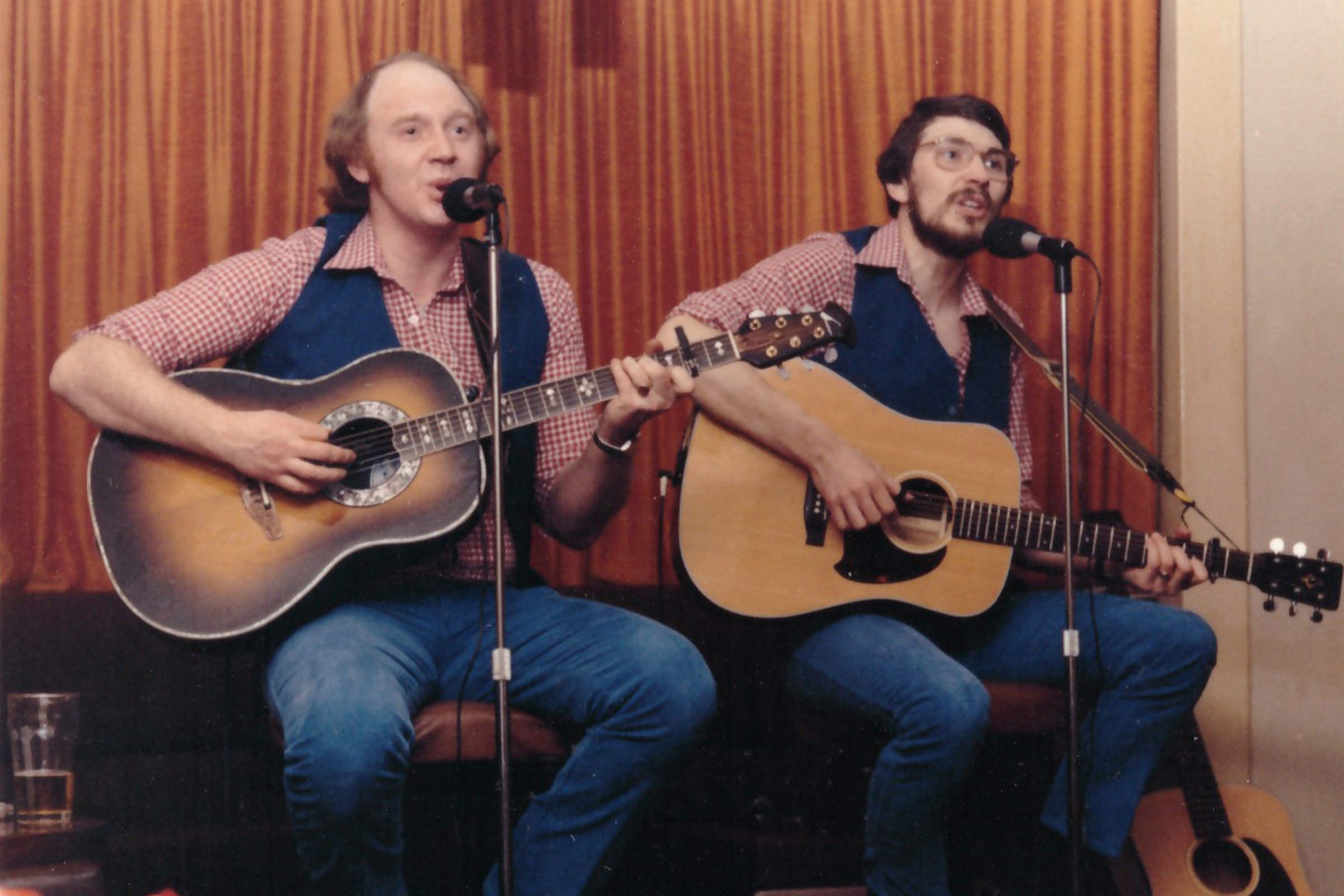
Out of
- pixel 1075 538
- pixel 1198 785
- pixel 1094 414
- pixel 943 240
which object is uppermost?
pixel 943 240

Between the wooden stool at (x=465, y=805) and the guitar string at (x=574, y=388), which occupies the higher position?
the guitar string at (x=574, y=388)

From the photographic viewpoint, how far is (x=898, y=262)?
2891mm

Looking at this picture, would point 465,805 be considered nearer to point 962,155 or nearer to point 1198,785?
point 1198,785

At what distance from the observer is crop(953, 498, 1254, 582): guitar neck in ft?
8.43

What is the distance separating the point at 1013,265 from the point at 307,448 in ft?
6.06

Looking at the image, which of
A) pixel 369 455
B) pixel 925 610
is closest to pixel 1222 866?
pixel 925 610

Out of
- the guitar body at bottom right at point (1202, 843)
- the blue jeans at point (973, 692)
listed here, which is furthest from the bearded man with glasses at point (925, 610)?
the guitar body at bottom right at point (1202, 843)

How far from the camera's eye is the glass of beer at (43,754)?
95.4 inches

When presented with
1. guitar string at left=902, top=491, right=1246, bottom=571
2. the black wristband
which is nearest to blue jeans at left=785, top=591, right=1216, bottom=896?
guitar string at left=902, top=491, right=1246, bottom=571

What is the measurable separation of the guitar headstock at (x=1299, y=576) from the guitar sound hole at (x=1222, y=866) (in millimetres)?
599

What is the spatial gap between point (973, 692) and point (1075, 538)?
43cm

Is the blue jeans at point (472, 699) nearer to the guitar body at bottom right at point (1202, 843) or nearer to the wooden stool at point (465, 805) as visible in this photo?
the wooden stool at point (465, 805)

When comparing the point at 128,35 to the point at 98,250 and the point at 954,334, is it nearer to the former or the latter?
the point at 98,250

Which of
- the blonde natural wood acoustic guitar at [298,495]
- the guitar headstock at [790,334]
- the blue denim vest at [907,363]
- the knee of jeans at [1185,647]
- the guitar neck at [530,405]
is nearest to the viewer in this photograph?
the blonde natural wood acoustic guitar at [298,495]
